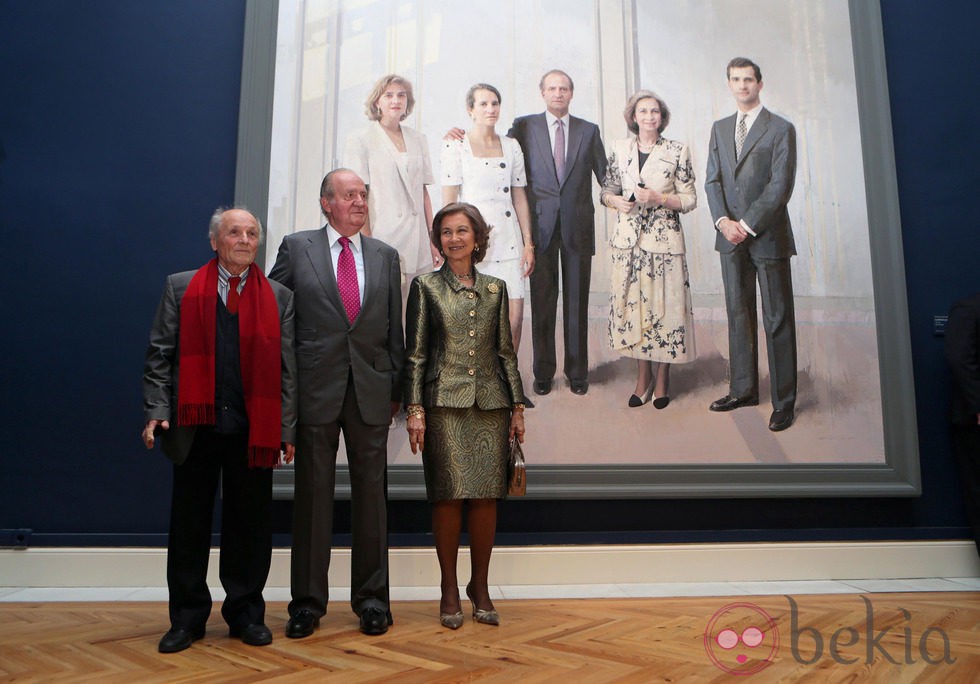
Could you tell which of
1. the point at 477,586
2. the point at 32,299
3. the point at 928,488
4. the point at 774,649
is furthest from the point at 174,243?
the point at 928,488

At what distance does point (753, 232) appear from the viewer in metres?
3.81

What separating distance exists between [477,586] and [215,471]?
3.41ft

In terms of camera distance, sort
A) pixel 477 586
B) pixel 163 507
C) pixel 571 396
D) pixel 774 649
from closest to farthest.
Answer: pixel 774 649
pixel 477 586
pixel 163 507
pixel 571 396

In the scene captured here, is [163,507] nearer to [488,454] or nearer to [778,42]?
[488,454]

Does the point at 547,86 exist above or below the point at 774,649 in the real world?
above

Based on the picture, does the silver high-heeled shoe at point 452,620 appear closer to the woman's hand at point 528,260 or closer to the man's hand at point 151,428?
the man's hand at point 151,428

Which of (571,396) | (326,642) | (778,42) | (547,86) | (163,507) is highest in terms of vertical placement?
(778,42)

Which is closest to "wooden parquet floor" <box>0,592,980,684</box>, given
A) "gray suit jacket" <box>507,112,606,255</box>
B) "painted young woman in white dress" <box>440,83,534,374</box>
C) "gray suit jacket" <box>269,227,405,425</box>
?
"gray suit jacket" <box>269,227,405,425</box>

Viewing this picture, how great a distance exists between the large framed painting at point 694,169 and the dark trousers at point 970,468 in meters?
0.25

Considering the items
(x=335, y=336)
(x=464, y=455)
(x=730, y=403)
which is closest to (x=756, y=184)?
(x=730, y=403)

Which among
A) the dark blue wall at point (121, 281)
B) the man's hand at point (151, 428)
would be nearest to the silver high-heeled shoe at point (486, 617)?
the dark blue wall at point (121, 281)

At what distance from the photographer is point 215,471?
2.39 metres

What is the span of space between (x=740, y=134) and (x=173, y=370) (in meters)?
3.18

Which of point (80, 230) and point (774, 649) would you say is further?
point (80, 230)
